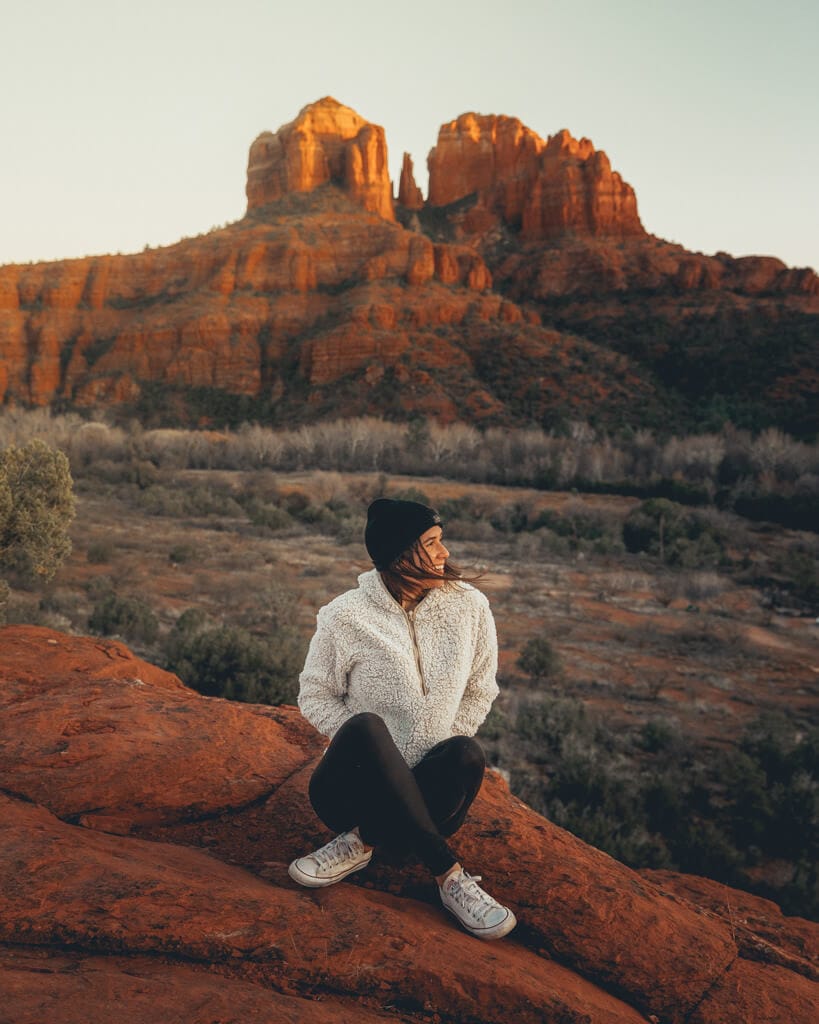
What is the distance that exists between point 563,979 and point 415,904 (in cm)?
52

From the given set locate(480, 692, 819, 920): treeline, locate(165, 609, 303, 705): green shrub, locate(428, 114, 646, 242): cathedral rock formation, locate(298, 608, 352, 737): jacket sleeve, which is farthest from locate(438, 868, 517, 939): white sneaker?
locate(428, 114, 646, 242): cathedral rock formation

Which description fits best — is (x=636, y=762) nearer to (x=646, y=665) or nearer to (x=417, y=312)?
(x=646, y=665)

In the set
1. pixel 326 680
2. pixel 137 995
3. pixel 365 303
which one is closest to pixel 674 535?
pixel 326 680

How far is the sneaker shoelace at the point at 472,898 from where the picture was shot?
2.26 m

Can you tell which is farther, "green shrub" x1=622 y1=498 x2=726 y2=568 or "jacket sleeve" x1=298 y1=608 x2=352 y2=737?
"green shrub" x1=622 y1=498 x2=726 y2=568

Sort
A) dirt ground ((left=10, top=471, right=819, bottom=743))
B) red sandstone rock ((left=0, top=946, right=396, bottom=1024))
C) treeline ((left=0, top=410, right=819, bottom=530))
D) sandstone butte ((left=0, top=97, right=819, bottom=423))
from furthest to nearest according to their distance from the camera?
sandstone butte ((left=0, top=97, right=819, bottom=423)) → treeline ((left=0, top=410, right=819, bottom=530)) → dirt ground ((left=10, top=471, right=819, bottom=743)) → red sandstone rock ((left=0, top=946, right=396, bottom=1024))

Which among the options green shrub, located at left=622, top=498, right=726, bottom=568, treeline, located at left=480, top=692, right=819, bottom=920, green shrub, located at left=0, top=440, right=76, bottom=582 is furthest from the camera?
green shrub, located at left=622, top=498, right=726, bottom=568

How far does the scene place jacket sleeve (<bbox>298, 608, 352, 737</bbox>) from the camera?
8.25 feet

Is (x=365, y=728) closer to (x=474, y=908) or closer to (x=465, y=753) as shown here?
(x=465, y=753)

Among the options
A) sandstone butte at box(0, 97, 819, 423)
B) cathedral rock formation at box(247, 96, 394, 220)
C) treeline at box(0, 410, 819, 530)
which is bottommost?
treeline at box(0, 410, 819, 530)

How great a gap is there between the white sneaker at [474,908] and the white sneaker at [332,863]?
0.30m

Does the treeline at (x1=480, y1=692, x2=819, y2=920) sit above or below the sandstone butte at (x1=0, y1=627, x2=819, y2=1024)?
below

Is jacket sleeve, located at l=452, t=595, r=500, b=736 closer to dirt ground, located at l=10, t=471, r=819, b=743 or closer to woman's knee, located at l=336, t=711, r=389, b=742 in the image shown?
woman's knee, located at l=336, t=711, r=389, b=742

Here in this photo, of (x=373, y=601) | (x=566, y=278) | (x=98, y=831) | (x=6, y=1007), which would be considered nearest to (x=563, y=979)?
(x=373, y=601)
